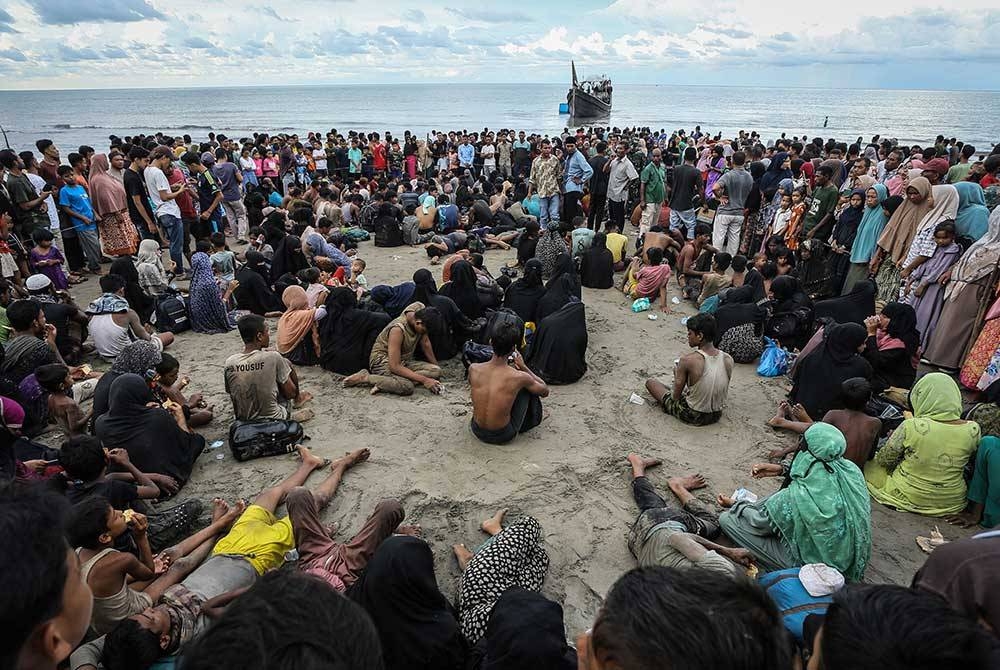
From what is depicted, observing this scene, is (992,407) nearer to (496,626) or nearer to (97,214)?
(496,626)

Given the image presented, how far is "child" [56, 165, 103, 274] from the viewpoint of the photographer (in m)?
7.91

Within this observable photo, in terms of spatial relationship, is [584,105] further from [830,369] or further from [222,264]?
[830,369]

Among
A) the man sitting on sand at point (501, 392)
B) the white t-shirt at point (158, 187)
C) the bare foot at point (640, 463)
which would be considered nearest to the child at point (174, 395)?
the man sitting on sand at point (501, 392)

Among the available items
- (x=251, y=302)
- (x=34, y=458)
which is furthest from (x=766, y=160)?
(x=34, y=458)

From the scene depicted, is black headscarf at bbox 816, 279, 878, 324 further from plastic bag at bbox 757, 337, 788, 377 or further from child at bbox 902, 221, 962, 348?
plastic bag at bbox 757, 337, 788, 377

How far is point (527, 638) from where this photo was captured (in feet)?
7.05

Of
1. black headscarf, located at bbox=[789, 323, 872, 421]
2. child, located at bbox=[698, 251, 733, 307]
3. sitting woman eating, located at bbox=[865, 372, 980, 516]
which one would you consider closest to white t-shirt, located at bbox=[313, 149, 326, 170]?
child, located at bbox=[698, 251, 733, 307]

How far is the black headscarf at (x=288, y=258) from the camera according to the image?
781 cm

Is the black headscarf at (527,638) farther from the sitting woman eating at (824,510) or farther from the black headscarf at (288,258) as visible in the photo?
the black headscarf at (288,258)

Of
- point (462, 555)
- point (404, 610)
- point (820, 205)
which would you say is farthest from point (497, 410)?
point (820, 205)

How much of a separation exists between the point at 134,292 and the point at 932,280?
30.9 ft

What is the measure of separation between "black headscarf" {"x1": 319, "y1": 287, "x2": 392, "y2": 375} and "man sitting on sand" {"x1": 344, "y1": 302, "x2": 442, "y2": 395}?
164mm

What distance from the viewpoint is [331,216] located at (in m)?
10.9

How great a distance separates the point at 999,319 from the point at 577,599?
5.07 metres
